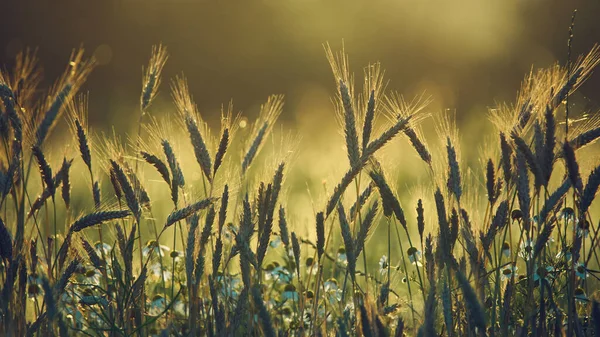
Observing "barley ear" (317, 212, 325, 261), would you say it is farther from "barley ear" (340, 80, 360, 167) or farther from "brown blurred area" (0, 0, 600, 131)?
"brown blurred area" (0, 0, 600, 131)

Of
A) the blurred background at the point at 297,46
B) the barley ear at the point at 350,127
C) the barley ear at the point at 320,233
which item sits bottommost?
the barley ear at the point at 320,233

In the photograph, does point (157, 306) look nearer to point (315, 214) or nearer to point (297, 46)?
point (315, 214)

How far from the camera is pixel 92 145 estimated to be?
3.43 metres

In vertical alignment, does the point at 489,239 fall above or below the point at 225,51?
below

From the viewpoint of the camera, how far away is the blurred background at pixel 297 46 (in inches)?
506

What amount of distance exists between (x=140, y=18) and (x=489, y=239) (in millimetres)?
15488

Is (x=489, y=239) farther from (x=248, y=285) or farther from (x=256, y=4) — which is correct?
(x=256, y=4)

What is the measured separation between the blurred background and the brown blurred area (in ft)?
0.10

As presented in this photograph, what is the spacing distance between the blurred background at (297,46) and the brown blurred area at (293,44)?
1.1 inches

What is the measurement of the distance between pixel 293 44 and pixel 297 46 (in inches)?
5.0

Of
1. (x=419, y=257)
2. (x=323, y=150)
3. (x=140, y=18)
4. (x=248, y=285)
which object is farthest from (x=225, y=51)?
(x=248, y=285)

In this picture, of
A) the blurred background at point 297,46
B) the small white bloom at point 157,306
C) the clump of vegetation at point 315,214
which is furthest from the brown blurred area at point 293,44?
the clump of vegetation at point 315,214

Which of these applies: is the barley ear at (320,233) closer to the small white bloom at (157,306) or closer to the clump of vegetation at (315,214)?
the clump of vegetation at (315,214)

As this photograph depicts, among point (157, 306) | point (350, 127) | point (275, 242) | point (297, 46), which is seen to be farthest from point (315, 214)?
point (297, 46)
